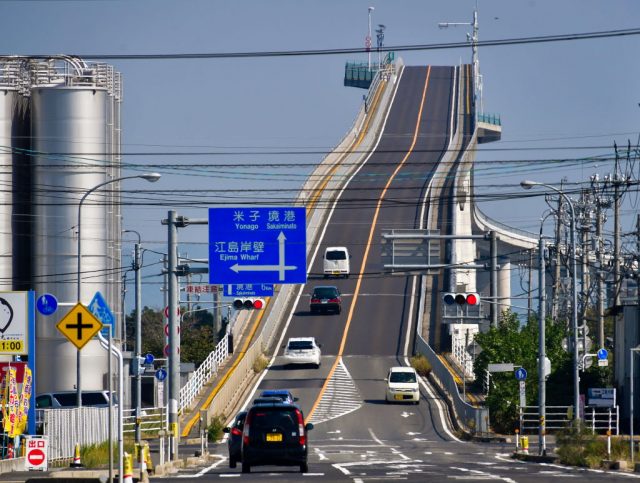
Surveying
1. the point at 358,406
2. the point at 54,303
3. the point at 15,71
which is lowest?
the point at 358,406

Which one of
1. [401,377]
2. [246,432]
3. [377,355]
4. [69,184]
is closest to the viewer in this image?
[246,432]

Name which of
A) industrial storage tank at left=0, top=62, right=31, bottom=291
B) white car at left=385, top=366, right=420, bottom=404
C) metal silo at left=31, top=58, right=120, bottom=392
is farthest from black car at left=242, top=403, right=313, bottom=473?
industrial storage tank at left=0, top=62, right=31, bottom=291

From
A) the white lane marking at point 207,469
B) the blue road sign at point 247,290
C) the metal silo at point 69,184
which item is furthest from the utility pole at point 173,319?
the metal silo at point 69,184

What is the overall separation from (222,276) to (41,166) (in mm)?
23849

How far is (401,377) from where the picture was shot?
55.7 meters

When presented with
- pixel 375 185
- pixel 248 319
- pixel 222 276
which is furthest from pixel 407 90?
pixel 222 276

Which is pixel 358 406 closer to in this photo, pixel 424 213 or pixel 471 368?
pixel 471 368

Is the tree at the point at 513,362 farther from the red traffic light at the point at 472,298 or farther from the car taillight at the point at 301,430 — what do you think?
the car taillight at the point at 301,430

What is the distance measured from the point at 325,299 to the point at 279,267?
38.2 m

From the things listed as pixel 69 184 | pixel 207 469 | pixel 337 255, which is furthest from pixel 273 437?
pixel 337 255

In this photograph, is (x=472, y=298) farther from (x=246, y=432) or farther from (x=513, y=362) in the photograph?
(x=246, y=432)

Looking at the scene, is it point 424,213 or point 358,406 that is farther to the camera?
point 424,213

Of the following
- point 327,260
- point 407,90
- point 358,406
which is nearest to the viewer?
point 358,406

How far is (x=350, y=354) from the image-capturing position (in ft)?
225
